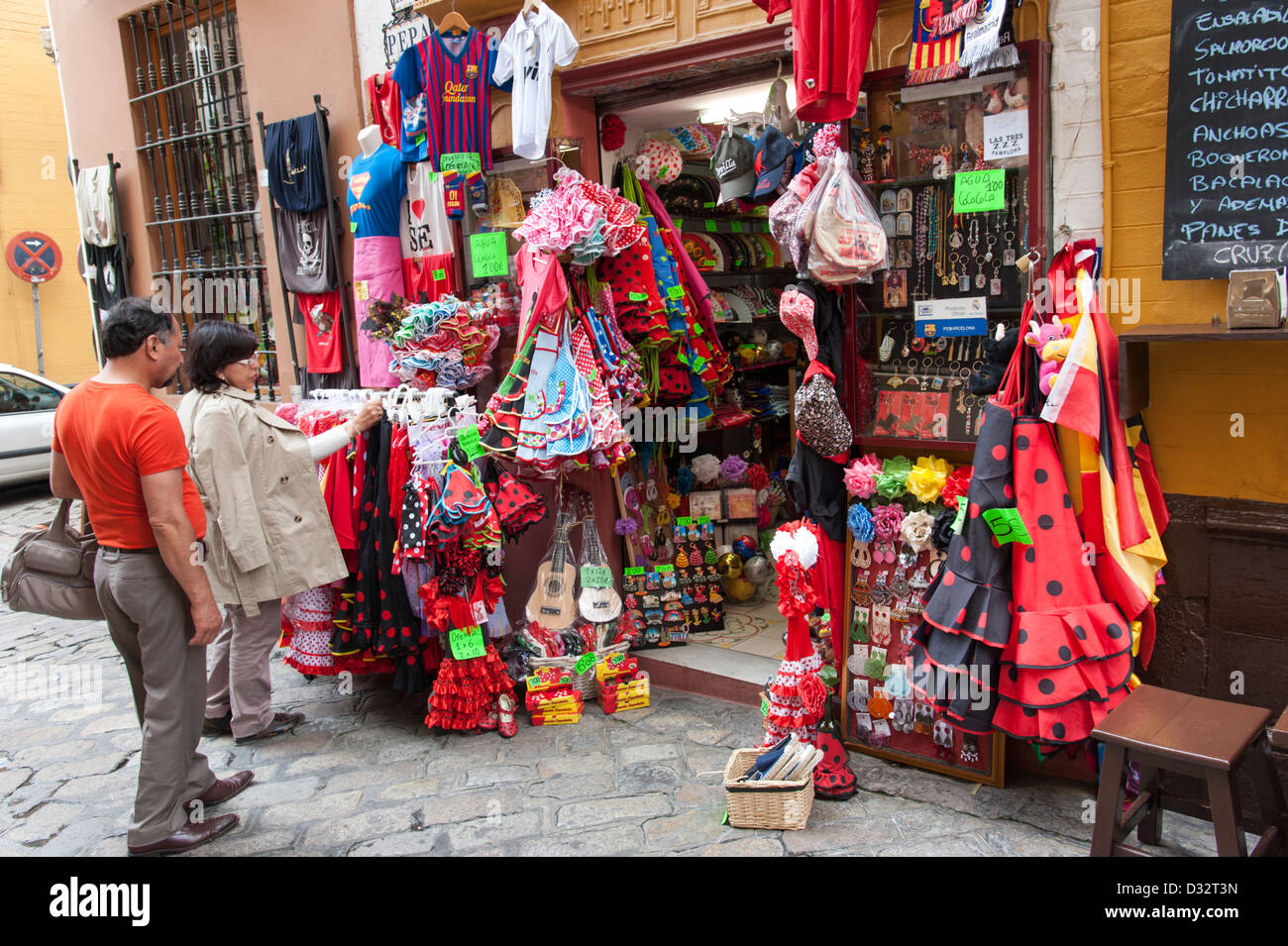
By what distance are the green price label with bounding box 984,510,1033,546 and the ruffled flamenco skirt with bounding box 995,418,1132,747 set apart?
1.1 inches

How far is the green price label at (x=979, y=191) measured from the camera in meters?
3.65

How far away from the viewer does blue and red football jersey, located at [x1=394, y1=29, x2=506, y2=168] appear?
16.8 ft

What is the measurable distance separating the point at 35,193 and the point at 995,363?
14.3 meters

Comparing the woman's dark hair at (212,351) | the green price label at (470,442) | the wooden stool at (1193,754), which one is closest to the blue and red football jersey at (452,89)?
the woman's dark hair at (212,351)

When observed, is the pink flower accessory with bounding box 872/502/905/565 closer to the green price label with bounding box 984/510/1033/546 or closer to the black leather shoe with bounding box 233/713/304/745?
the green price label with bounding box 984/510/1033/546

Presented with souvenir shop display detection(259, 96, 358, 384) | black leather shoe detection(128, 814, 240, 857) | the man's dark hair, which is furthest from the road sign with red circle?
black leather shoe detection(128, 814, 240, 857)

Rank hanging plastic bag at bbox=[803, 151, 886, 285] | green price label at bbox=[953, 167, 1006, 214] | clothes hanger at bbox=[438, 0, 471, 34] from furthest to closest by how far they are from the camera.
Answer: clothes hanger at bbox=[438, 0, 471, 34]
hanging plastic bag at bbox=[803, 151, 886, 285]
green price label at bbox=[953, 167, 1006, 214]

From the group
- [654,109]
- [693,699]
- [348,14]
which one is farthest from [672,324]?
[348,14]

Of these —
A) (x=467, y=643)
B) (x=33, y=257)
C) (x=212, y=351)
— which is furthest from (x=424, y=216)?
(x=33, y=257)

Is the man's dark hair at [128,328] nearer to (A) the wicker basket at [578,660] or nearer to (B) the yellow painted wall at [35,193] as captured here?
(A) the wicker basket at [578,660]

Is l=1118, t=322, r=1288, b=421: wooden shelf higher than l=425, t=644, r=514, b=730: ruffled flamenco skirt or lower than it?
higher

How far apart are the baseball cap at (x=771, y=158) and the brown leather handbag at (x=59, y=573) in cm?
322

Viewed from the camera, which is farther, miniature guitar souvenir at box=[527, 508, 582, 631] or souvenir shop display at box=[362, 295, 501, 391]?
miniature guitar souvenir at box=[527, 508, 582, 631]

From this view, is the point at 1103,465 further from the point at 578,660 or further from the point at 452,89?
the point at 452,89
